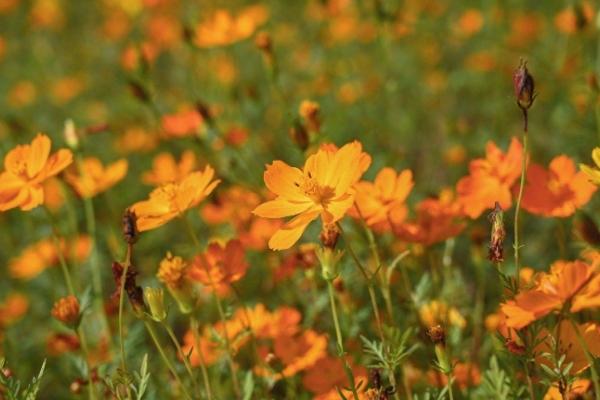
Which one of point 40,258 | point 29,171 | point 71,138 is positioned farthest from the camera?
point 40,258

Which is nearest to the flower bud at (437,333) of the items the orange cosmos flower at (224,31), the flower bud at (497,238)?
the flower bud at (497,238)

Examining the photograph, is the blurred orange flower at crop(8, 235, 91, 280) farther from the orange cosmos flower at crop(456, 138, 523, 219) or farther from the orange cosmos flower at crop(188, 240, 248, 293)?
the orange cosmos flower at crop(456, 138, 523, 219)

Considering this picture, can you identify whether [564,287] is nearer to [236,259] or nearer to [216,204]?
[236,259]

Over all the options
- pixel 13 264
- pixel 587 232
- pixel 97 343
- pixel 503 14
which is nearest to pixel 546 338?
pixel 587 232

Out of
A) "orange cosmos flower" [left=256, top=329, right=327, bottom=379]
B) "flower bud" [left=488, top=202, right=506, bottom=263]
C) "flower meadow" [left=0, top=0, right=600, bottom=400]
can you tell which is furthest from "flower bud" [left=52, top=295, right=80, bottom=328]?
"flower bud" [left=488, top=202, right=506, bottom=263]

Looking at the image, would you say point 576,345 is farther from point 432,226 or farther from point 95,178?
point 95,178

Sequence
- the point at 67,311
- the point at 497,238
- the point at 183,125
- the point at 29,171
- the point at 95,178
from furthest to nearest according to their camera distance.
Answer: the point at 183,125
the point at 95,178
the point at 29,171
the point at 67,311
the point at 497,238

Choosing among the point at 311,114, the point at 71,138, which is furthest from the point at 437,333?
the point at 71,138
